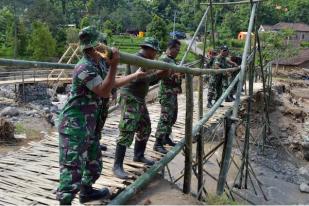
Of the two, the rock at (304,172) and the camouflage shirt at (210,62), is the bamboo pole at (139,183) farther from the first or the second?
the rock at (304,172)

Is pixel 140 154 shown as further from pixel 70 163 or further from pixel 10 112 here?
pixel 10 112

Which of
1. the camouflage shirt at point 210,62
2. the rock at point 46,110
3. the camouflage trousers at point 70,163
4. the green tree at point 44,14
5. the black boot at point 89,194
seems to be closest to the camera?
Result: the camouflage trousers at point 70,163

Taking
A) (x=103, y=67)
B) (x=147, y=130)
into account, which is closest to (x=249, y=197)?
(x=147, y=130)

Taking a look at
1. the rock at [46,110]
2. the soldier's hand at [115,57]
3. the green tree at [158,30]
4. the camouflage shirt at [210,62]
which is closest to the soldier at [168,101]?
the soldier's hand at [115,57]

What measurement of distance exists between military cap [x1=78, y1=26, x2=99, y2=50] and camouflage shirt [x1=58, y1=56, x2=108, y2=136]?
0.11 m

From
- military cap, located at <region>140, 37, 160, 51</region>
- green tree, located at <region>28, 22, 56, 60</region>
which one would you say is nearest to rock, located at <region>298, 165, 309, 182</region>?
military cap, located at <region>140, 37, 160, 51</region>

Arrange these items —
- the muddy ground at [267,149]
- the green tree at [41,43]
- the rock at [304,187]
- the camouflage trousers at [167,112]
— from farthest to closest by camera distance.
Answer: the green tree at [41,43]
the rock at [304,187]
the muddy ground at [267,149]
the camouflage trousers at [167,112]

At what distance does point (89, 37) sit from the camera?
317 cm

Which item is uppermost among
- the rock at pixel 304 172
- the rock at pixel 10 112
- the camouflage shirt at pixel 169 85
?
the camouflage shirt at pixel 169 85

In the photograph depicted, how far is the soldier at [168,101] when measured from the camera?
541 centimetres

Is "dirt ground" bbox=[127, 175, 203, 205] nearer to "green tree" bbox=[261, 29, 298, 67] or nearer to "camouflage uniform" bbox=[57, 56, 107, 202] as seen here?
"camouflage uniform" bbox=[57, 56, 107, 202]

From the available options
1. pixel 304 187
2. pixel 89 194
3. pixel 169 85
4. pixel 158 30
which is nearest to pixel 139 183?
pixel 89 194

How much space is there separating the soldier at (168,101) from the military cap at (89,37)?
7.13 feet

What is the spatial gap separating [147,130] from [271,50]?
34415 mm
